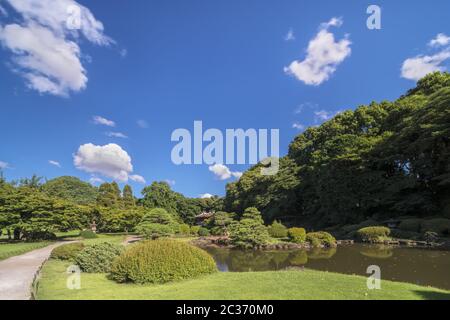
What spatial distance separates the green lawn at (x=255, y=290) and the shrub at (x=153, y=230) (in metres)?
16.9

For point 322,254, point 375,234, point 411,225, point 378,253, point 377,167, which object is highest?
point 377,167

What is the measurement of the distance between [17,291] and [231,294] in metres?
4.95

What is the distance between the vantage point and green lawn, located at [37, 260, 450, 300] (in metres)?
5.74

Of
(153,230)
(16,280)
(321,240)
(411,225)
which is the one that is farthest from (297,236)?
(16,280)

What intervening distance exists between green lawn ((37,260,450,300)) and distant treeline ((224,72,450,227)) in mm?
19698

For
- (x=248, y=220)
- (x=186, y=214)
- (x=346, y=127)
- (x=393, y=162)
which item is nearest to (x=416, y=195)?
(x=393, y=162)

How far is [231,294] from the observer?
5.84 m

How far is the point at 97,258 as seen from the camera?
1031 cm

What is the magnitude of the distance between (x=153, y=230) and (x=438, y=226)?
20223 mm

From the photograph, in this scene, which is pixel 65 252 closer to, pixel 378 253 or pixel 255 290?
pixel 255 290

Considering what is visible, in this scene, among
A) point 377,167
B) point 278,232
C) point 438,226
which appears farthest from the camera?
point 377,167

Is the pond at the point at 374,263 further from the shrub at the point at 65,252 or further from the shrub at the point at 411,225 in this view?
the shrub at the point at 411,225

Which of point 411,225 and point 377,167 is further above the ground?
point 377,167

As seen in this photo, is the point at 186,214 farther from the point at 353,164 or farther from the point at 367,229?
the point at 367,229
